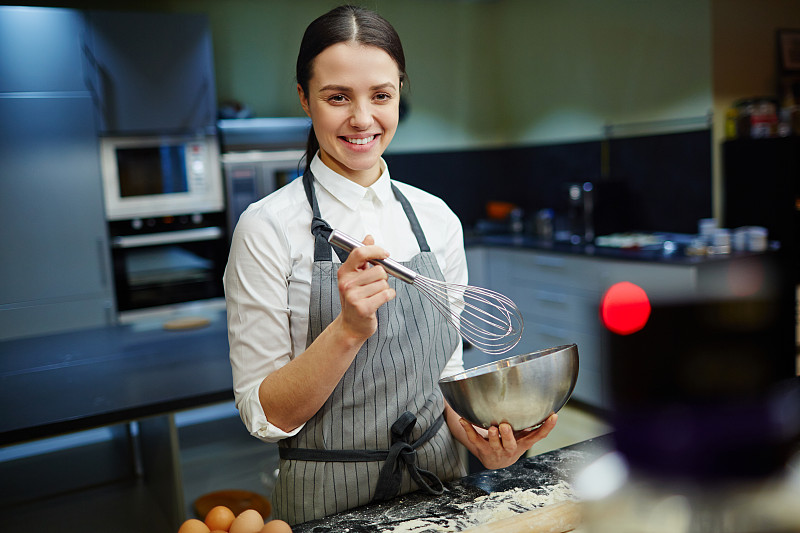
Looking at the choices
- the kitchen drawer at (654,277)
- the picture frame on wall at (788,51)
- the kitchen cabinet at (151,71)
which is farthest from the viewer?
the picture frame on wall at (788,51)

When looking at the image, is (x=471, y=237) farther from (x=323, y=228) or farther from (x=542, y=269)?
(x=323, y=228)

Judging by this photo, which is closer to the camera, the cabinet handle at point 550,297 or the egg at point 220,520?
the egg at point 220,520

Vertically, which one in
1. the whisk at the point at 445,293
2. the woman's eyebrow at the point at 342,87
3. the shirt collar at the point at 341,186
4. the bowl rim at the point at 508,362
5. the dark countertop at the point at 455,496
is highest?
the woman's eyebrow at the point at 342,87

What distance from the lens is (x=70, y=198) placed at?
3396 mm

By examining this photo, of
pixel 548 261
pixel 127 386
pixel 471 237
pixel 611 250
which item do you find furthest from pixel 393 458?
pixel 471 237

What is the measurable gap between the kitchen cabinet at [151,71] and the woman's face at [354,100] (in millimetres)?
2745

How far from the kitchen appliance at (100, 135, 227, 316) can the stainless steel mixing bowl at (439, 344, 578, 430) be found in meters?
2.99

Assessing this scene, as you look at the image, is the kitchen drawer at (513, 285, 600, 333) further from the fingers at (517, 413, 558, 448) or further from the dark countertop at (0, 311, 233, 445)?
the fingers at (517, 413, 558, 448)

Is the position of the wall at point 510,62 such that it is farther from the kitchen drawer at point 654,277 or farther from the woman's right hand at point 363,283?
the woman's right hand at point 363,283

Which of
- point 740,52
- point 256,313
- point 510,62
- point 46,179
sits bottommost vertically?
point 256,313

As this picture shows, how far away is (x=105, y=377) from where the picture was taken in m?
1.92

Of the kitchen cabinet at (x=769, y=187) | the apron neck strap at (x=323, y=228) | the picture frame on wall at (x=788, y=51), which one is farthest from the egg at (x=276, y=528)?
the picture frame on wall at (x=788, y=51)

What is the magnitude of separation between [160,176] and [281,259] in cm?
287

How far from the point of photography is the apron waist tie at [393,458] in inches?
42.4
